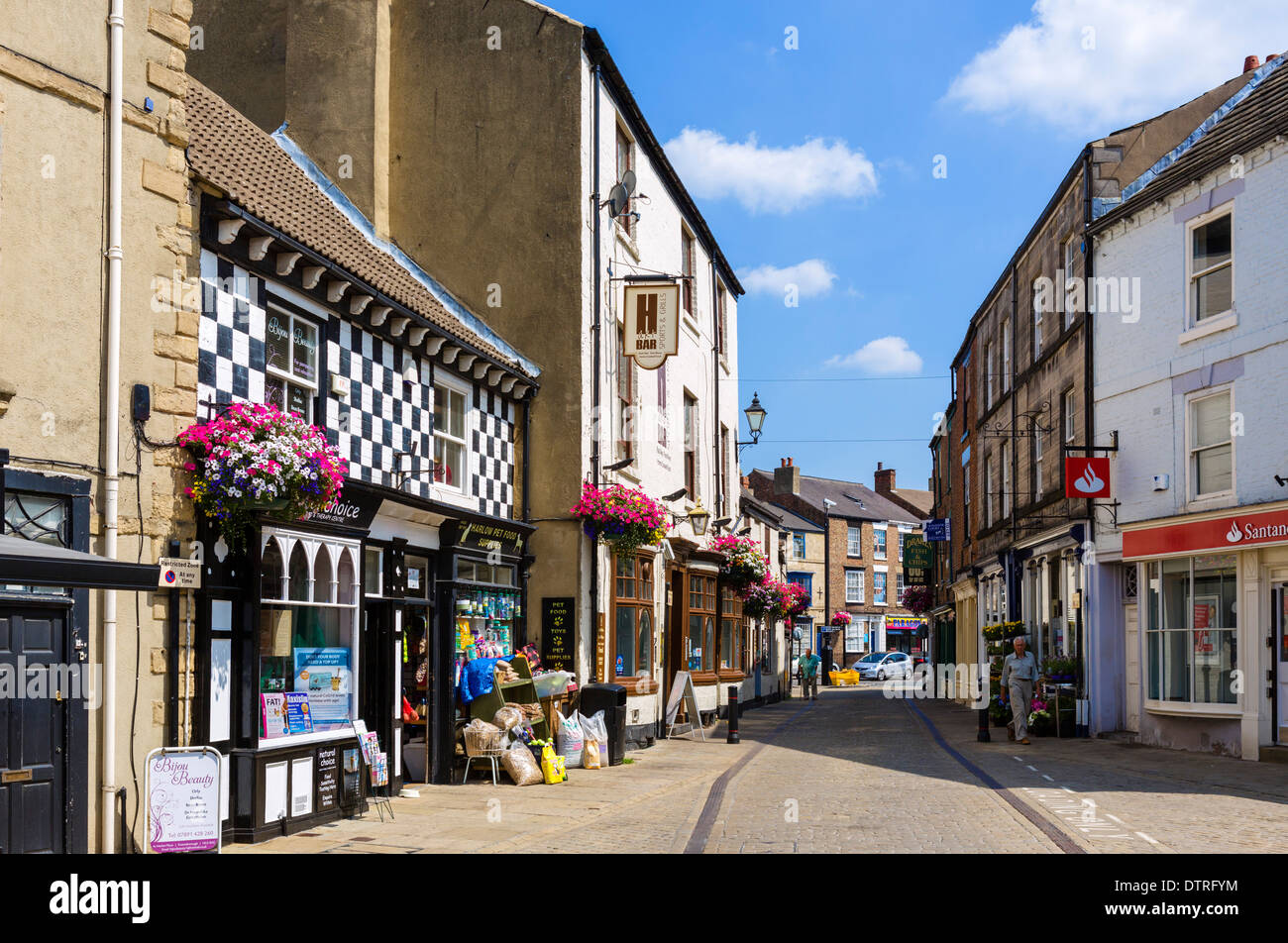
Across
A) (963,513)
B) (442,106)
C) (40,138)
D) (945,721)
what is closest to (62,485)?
(40,138)

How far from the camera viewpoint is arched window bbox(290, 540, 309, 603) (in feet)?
36.7

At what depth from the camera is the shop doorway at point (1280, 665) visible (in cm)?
1658

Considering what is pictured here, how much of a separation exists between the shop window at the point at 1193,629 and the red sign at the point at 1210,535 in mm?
400

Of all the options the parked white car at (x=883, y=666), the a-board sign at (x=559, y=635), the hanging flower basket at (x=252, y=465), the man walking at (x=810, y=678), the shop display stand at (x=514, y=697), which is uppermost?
the hanging flower basket at (x=252, y=465)

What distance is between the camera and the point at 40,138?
8.66 m

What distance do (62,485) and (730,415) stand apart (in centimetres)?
2282

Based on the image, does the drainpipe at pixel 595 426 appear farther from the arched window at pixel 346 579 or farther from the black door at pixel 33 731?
the black door at pixel 33 731

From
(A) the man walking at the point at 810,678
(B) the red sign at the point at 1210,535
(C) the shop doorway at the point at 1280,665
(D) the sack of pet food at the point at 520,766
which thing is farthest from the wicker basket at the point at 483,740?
(A) the man walking at the point at 810,678

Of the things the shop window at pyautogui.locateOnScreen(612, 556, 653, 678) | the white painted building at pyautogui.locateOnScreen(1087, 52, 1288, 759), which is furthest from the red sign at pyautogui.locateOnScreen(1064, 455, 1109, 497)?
the shop window at pyautogui.locateOnScreen(612, 556, 653, 678)

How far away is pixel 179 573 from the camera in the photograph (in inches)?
375

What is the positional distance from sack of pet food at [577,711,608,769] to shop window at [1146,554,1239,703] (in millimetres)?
8969

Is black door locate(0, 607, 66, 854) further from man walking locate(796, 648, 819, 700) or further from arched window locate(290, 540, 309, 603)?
man walking locate(796, 648, 819, 700)

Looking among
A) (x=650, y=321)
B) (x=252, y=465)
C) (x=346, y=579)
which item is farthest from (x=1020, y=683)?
(x=252, y=465)
